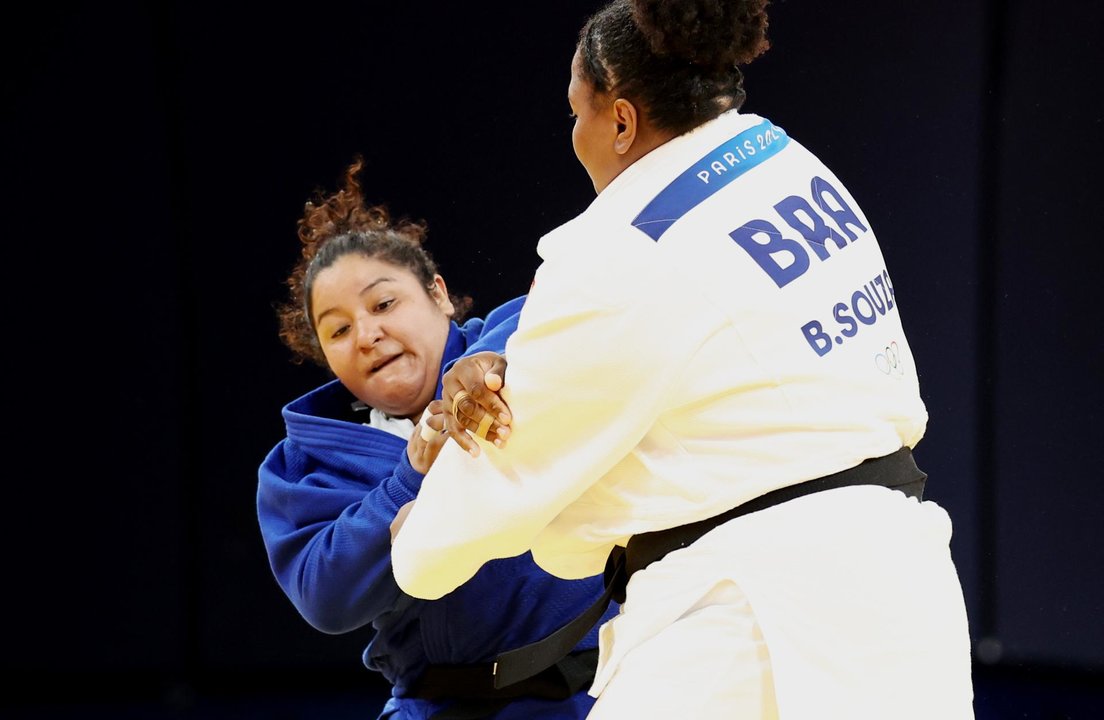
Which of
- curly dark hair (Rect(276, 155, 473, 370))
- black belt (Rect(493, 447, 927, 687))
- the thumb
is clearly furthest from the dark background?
the thumb

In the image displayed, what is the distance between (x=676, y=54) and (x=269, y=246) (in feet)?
5.95

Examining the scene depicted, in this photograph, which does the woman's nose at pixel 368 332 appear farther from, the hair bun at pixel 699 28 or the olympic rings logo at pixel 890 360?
the olympic rings logo at pixel 890 360

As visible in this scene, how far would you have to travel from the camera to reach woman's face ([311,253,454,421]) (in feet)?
6.62

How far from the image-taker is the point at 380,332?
202 centimetres

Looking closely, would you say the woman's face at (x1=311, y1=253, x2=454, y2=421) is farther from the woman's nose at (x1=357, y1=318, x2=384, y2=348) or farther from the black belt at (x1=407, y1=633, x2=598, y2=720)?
the black belt at (x1=407, y1=633, x2=598, y2=720)

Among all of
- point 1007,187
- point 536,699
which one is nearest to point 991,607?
point 1007,187

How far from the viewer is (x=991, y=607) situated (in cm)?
280

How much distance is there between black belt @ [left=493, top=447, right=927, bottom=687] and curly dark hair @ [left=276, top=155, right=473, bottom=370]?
2.36ft

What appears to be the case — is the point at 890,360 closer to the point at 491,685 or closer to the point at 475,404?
the point at 475,404

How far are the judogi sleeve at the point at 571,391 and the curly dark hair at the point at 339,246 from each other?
71 cm

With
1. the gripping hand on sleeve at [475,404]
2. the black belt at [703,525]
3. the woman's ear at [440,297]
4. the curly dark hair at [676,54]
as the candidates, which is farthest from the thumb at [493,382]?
the woman's ear at [440,297]

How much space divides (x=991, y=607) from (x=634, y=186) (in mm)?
1756

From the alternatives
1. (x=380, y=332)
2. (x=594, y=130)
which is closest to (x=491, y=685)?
(x=380, y=332)

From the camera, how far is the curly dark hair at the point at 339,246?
2.11 metres
